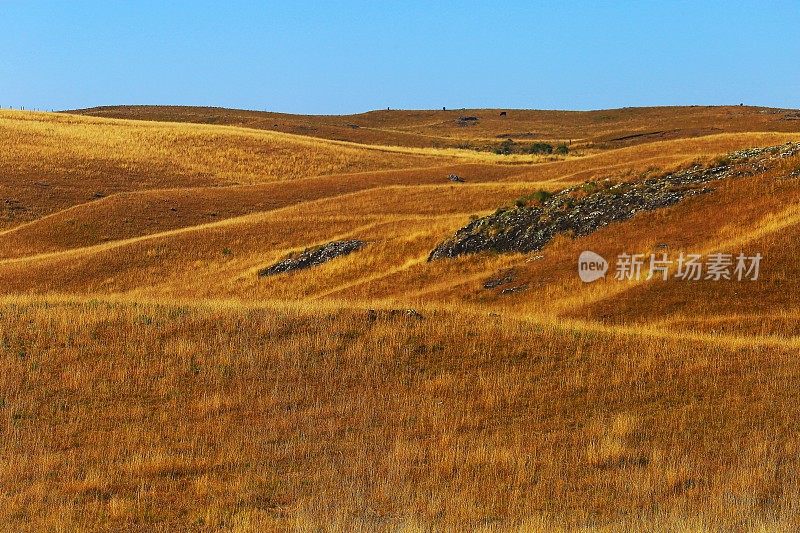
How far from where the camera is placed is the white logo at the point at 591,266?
92.1ft

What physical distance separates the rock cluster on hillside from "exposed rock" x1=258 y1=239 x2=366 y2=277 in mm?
5283

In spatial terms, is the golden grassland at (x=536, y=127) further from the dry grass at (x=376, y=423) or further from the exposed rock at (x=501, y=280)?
the dry grass at (x=376, y=423)

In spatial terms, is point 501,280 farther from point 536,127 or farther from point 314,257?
point 536,127

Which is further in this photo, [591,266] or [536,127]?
[536,127]

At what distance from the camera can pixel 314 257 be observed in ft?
129

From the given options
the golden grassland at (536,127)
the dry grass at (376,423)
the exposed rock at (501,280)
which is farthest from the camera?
the golden grassland at (536,127)

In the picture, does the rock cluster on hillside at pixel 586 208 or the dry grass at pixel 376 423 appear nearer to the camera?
the dry grass at pixel 376 423

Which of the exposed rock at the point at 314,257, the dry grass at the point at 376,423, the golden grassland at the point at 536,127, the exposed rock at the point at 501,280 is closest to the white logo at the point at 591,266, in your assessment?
the exposed rock at the point at 501,280

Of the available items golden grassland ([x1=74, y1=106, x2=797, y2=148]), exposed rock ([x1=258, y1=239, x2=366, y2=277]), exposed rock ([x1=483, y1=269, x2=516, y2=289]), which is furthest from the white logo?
golden grassland ([x1=74, y1=106, x2=797, y2=148])

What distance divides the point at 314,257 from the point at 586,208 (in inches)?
463

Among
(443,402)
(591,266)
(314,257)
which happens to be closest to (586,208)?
(591,266)

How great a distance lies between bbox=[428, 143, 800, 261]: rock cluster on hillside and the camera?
32.6 m

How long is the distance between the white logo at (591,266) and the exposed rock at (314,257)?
483 inches

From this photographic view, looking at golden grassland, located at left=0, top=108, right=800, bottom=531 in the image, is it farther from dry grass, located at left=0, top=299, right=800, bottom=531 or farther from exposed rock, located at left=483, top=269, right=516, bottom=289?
exposed rock, located at left=483, top=269, right=516, bottom=289
